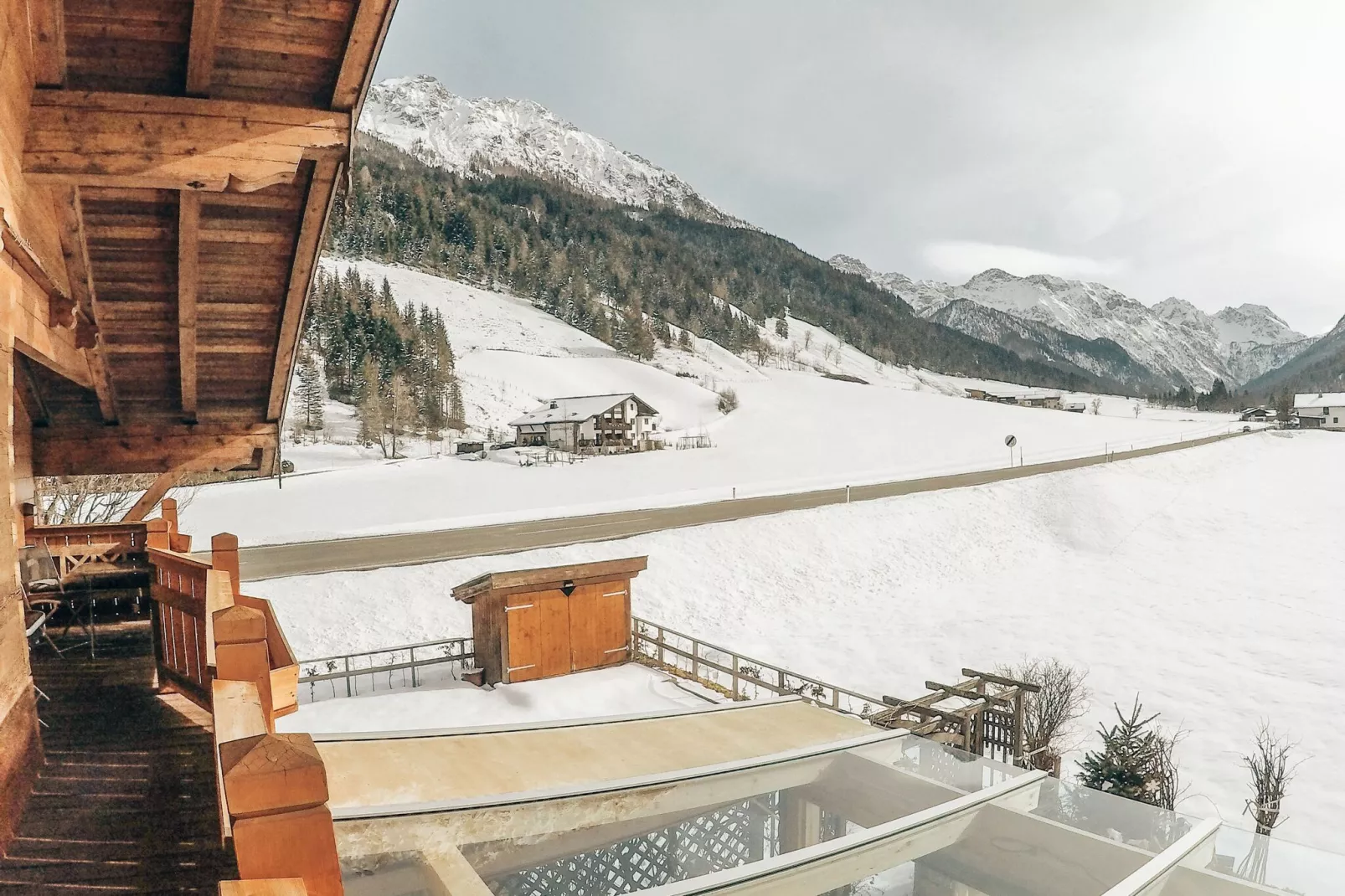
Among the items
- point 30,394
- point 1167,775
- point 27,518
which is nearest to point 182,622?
point 30,394

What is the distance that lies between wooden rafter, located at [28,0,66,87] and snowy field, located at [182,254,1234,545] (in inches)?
992

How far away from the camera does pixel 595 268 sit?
133 m

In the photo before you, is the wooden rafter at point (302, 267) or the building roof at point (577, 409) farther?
the building roof at point (577, 409)

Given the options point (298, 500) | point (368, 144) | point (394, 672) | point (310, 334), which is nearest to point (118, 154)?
point (394, 672)

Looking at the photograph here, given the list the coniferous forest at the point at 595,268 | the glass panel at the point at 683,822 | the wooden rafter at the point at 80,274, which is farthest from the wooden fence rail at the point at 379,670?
the coniferous forest at the point at 595,268

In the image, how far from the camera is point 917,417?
73.1 m

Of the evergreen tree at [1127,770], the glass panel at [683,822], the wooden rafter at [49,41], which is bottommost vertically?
the evergreen tree at [1127,770]

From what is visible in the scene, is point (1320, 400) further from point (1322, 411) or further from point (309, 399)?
point (309, 399)

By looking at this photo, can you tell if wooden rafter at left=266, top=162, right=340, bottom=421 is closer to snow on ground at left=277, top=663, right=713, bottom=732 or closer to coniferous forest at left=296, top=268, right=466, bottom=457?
snow on ground at left=277, top=663, right=713, bottom=732

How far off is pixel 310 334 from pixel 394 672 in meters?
68.1

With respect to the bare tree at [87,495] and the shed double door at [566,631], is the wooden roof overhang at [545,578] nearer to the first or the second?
the shed double door at [566,631]

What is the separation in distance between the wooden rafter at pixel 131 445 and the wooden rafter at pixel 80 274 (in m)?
0.73

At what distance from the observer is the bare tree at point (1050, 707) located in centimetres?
1416

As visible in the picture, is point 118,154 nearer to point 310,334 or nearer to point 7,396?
point 7,396
